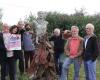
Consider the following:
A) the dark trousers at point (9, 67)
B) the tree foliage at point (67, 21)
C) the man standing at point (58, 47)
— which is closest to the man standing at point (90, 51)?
the man standing at point (58, 47)

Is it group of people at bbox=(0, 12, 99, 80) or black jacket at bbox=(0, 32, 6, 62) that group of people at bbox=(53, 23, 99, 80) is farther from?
black jacket at bbox=(0, 32, 6, 62)

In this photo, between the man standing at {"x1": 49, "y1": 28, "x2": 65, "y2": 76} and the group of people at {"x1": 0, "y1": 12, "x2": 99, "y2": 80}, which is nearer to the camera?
the group of people at {"x1": 0, "y1": 12, "x2": 99, "y2": 80}

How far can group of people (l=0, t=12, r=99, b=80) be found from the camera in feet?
41.9

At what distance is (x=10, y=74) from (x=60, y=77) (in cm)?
189

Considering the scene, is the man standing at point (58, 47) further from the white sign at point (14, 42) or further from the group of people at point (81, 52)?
the white sign at point (14, 42)

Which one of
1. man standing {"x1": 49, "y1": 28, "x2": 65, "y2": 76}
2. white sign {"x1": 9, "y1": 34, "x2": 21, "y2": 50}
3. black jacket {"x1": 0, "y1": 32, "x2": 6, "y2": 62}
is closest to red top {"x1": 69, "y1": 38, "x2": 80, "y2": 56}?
man standing {"x1": 49, "y1": 28, "x2": 65, "y2": 76}

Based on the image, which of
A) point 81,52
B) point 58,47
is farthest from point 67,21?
point 81,52

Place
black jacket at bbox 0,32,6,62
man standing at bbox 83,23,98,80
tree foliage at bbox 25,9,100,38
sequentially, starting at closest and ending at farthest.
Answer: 1. black jacket at bbox 0,32,6,62
2. man standing at bbox 83,23,98,80
3. tree foliage at bbox 25,9,100,38

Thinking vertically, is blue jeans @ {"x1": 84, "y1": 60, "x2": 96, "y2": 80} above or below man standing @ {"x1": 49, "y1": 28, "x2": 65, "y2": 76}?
below

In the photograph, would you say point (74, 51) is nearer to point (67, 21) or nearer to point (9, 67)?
point (9, 67)

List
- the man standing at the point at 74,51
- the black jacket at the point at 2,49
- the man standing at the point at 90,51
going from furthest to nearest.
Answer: the man standing at the point at 74,51
the man standing at the point at 90,51
the black jacket at the point at 2,49

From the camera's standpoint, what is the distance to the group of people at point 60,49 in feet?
41.9

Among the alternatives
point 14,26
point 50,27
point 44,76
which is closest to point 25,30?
point 14,26

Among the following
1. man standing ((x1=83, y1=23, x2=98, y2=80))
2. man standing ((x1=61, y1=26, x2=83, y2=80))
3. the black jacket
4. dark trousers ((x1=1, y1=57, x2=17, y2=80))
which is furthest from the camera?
man standing ((x1=61, y1=26, x2=83, y2=80))
